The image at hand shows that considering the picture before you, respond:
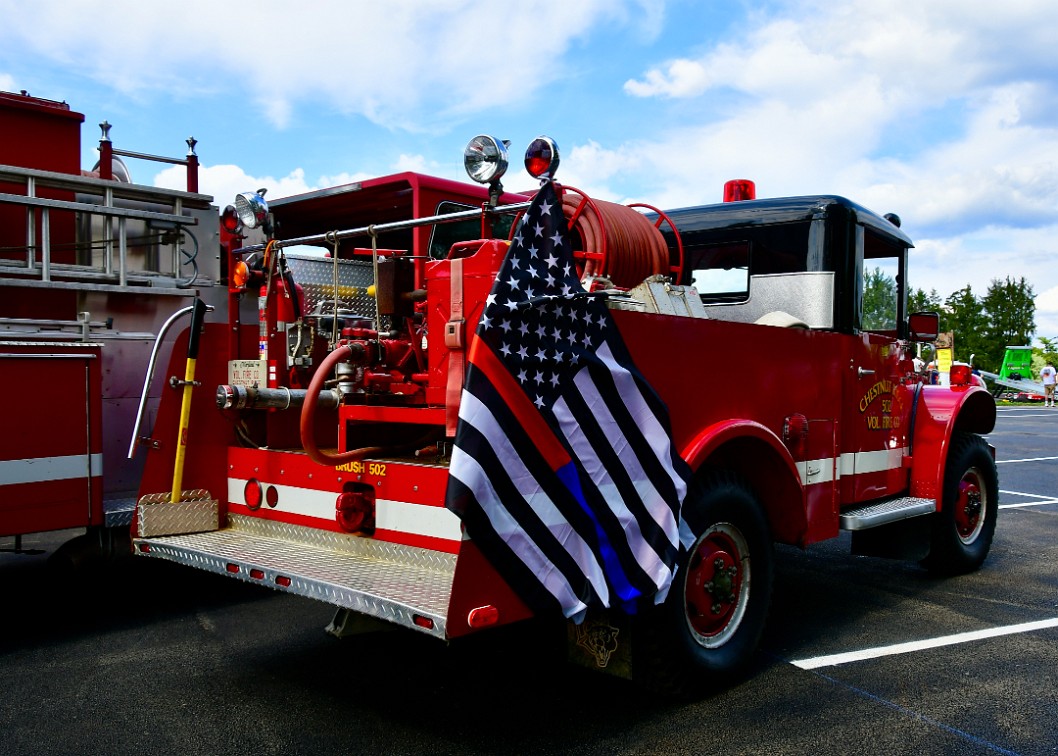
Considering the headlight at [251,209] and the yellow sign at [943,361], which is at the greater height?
the headlight at [251,209]

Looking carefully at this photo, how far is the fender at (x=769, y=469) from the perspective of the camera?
4.17 metres

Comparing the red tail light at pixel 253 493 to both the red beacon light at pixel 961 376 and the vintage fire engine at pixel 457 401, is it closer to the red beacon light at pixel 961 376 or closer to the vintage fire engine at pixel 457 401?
the vintage fire engine at pixel 457 401

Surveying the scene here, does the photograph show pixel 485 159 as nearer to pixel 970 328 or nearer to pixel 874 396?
pixel 874 396

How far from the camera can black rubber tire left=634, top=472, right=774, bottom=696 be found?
3.72m

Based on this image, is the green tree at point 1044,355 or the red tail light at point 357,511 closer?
the red tail light at point 357,511

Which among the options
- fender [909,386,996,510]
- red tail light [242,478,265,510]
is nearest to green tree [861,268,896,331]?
fender [909,386,996,510]

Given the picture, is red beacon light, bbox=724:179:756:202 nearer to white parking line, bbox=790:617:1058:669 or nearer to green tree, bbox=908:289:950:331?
white parking line, bbox=790:617:1058:669

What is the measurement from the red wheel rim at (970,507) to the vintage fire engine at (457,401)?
0.03 m

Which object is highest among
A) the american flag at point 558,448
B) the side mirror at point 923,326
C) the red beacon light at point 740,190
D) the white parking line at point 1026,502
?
the red beacon light at point 740,190

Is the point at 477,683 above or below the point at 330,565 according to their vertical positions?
below

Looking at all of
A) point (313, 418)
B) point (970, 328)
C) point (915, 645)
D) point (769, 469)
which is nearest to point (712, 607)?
point (769, 469)

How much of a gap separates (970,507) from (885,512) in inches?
62.1

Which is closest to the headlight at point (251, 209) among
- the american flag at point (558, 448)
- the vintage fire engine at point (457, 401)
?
the vintage fire engine at point (457, 401)

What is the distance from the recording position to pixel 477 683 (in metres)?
4.23
